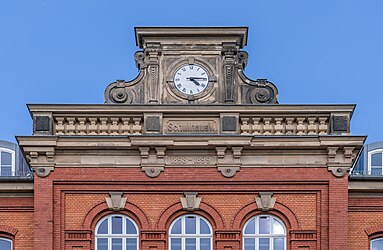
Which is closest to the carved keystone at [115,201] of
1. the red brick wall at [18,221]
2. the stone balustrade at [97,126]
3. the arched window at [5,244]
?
the stone balustrade at [97,126]

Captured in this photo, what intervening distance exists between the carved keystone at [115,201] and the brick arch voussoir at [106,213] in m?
0.14

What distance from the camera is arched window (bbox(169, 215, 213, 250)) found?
44844 mm

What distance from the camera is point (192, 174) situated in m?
45.0

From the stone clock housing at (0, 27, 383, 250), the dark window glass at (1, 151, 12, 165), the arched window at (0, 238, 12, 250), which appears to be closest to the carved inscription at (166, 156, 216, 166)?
the stone clock housing at (0, 27, 383, 250)

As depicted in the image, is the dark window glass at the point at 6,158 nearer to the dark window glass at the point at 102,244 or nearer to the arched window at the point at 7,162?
the arched window at the point at 7,162

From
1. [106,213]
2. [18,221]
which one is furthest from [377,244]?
[18,221]

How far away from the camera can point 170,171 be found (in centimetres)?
4497

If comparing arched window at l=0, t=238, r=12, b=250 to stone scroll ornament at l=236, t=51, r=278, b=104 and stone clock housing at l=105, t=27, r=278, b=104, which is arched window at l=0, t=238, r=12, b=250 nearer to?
stone clock housing at l=105, t=27, r=278, b=104

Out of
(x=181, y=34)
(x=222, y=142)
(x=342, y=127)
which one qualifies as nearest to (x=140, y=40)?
(x=181, y=34)

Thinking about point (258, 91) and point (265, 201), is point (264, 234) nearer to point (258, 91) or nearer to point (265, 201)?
point (265, 201)

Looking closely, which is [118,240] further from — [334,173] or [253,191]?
[334,173]

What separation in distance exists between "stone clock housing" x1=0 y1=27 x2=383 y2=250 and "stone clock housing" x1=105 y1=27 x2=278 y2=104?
383mm

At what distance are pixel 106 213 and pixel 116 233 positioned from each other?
75cm

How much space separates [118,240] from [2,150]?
670 cm
